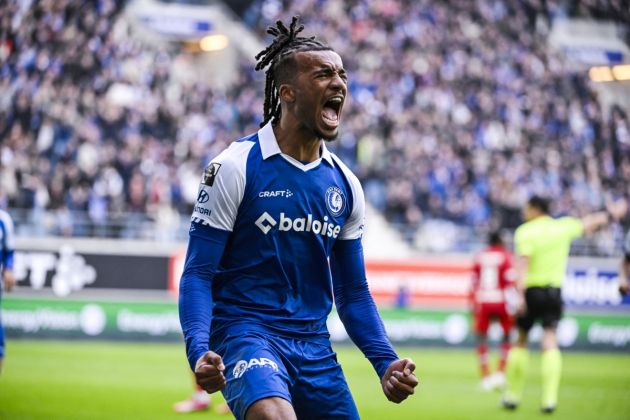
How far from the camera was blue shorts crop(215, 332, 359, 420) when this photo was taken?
4.16m

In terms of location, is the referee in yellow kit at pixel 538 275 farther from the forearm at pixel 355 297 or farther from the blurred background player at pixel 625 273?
the forearm at pixel 355 297

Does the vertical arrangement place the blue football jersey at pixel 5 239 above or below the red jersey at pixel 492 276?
above

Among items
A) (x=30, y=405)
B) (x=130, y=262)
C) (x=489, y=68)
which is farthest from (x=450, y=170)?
(x=30, y=405)

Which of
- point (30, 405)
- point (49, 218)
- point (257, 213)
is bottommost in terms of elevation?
point (30, 405)

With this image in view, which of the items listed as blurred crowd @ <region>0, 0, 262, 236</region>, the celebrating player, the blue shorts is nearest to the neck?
the celebrating player

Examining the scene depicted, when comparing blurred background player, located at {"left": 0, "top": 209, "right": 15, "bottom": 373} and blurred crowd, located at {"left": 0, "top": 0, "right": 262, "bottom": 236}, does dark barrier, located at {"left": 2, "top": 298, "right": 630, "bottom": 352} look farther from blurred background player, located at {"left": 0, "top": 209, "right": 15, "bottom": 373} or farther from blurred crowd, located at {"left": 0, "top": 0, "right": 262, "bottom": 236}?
blurred background player, located at {"left": 0, "top": 209, "right": 15, "bottom": 373}

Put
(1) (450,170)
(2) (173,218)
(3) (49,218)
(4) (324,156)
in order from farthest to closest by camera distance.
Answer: (1) (450,170), (2) (173,218), (3) (49,218), (4) (324,156)

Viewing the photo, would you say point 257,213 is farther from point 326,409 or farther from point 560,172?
point 560,172

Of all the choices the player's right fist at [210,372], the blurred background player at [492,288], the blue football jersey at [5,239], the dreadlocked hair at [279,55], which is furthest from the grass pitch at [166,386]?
the player's right fist at [210,372]

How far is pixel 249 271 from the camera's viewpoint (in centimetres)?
449

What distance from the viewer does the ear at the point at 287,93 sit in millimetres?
4602

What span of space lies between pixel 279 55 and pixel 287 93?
256mm

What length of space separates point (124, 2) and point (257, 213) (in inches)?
1001

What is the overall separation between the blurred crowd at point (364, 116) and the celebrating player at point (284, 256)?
51.6 ft
